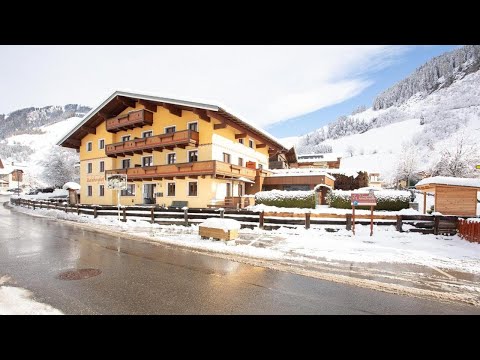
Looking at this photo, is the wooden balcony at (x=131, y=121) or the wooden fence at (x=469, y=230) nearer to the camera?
the wooden fence at (x=469, y=230)

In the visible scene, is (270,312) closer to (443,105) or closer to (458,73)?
(443,105)

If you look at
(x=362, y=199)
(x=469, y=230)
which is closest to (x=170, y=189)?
(x=362, y=199)

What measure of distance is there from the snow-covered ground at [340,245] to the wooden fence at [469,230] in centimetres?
34

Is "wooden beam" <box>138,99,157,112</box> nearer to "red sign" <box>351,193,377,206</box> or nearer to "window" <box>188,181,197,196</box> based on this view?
"window" <box>188,181,197,196</box>

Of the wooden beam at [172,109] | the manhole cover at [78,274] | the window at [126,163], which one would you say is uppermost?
the wooden beam at [172,109]

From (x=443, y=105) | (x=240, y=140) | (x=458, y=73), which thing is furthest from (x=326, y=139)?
(x=240, y=140)

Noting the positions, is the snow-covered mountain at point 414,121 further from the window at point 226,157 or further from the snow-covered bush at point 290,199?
the window at point 226,157

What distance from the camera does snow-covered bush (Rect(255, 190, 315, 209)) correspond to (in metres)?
19.7

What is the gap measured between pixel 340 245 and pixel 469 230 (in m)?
6.27

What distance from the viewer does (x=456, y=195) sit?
47.9ft

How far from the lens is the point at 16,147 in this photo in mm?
162250

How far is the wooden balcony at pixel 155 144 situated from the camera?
23531mm

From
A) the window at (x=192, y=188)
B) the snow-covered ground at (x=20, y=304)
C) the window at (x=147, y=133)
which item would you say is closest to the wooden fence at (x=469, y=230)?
the snow-covered ground at (x=20, y=304)
